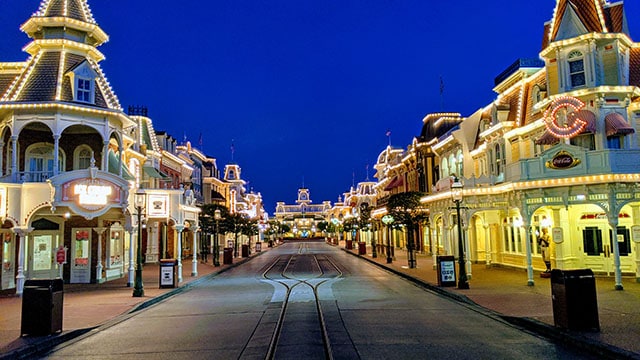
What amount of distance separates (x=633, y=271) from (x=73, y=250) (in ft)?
85.5

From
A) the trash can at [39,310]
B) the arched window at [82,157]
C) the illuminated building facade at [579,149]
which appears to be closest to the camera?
the trash can at [39,310]

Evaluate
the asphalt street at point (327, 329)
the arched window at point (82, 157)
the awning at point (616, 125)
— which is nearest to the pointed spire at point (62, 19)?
the arched window at point (82, 157)

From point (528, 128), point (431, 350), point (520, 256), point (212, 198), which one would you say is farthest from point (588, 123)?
→ point (212, 198)

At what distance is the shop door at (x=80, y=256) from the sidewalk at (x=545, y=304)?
16.4m

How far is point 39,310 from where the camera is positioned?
11.7 meters

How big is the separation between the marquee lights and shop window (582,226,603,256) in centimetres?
526

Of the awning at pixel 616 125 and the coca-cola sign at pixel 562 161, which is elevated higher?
the awning at pixel 616 125

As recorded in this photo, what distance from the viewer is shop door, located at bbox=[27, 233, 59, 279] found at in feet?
78.8

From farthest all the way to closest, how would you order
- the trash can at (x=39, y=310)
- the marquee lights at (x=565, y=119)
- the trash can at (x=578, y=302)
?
the marquee lights at (x=565, y=119) → the trash can at (x=39, y=310) → the trash can at (x=578, y=302)

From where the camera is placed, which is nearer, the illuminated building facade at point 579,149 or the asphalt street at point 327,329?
the asphalt street at point 327,329

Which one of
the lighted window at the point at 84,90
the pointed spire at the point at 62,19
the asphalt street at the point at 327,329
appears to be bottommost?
the asphalt street at the point at 327,329

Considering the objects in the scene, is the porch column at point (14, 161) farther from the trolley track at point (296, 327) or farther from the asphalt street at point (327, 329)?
the trolley track at point (296, 327)

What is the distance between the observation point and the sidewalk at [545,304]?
10.1 metres

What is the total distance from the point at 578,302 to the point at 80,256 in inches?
908
